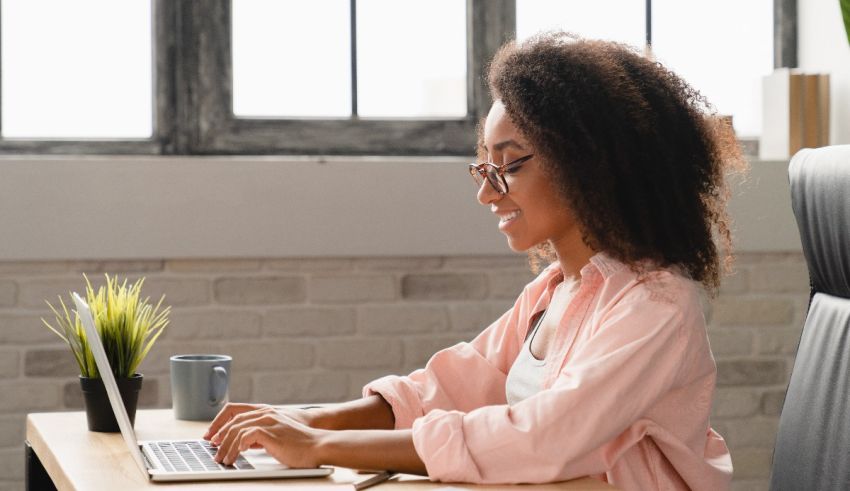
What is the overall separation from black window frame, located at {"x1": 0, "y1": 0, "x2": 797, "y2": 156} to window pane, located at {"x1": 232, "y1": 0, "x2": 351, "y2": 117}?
0.11 feet

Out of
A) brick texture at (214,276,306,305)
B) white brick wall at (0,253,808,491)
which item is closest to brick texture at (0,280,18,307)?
white brick wall at (0,253,808,491)

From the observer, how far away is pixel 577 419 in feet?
4.30

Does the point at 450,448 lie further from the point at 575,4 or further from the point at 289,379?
the point at 575,4

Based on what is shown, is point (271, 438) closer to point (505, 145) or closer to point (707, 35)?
point (505, 145)

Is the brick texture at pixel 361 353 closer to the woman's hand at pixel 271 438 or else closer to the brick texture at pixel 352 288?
the brick texture at pixel 352 288

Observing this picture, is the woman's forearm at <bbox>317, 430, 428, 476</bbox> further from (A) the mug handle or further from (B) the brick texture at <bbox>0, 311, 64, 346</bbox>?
(B) the brick texture at <bbox>0, 311, 64, 346</bbox>

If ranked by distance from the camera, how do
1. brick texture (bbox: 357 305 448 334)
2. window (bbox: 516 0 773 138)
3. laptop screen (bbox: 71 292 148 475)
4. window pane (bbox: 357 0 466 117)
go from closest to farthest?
laptop screen (bbox: 71 292 148 475) → brick texture (bbox: 357 305 448 334) → window pane (bbox: 357 0 466 117) → window (bbox: 516 0 773 138)

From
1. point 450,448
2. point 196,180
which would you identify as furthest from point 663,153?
point 196,180

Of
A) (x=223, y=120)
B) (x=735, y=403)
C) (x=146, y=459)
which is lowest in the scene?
(x=735, y=403)

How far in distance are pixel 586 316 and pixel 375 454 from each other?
333 mm

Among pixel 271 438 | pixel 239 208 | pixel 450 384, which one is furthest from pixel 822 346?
pixel 239 208

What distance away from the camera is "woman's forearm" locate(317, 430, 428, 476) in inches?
52.6

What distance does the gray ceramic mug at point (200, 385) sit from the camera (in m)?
1.69

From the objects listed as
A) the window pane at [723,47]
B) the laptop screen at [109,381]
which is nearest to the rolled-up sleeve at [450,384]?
the laptop screen at [109,381]
